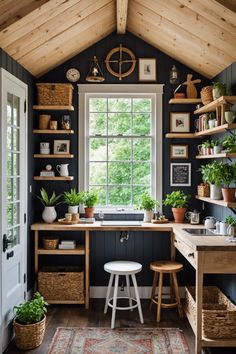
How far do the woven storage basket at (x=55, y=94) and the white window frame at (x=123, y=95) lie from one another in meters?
0.25

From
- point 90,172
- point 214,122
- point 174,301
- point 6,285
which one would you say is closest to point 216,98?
point 214,122

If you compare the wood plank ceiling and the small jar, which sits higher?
the wood plank ceiling

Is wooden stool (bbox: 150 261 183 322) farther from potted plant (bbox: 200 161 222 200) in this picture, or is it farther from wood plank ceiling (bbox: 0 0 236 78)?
wood plank ceiling (bbox: 0 0 236 78)

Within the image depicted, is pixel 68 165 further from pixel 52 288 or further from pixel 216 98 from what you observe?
pixel 216 98

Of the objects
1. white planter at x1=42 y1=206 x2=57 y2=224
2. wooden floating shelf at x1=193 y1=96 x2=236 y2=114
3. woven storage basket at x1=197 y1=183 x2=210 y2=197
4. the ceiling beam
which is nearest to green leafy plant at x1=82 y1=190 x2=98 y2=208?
white planter at x1=42 y1=206 x2=57 y2=224

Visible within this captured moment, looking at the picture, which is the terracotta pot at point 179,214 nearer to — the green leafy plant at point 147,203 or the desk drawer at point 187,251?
the green leafy plant at point 147,203

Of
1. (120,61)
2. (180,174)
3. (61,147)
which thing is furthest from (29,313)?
(120,61)

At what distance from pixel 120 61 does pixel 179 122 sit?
105 centimetres

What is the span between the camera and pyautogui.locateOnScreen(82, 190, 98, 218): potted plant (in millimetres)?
4855

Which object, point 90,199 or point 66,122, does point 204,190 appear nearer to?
point 90,199

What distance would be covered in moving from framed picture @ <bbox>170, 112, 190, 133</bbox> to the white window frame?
0.50 ft

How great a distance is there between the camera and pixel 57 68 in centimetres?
503

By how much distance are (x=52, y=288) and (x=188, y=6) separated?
3269 millimetres

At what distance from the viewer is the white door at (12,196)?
357 centimetres
